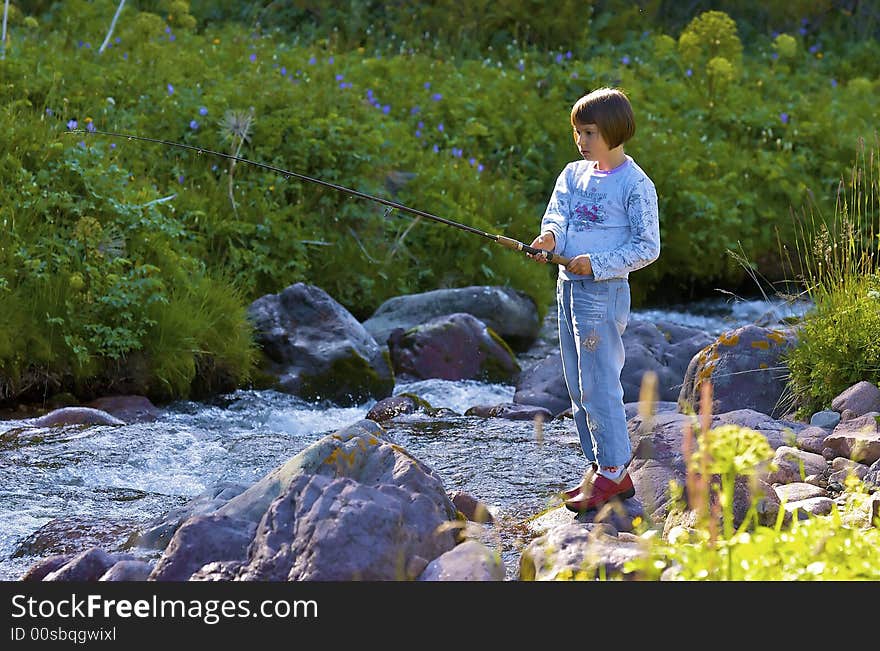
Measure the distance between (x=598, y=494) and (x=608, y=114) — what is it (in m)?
1.46

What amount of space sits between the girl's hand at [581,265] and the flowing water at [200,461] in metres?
1.07

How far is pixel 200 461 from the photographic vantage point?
6391 mm

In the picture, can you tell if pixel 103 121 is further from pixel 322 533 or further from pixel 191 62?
pixel 322 533

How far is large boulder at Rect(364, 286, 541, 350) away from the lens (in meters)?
9.68

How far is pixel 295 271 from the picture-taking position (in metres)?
9.99

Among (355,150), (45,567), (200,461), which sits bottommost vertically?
(200,461)

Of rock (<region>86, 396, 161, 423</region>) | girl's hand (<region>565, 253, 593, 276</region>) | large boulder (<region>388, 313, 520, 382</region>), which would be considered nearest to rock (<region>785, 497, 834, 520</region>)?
girl's hand (<region>565, 253, 593, 276</region>)

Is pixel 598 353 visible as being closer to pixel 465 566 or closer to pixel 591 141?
pixel 591 141

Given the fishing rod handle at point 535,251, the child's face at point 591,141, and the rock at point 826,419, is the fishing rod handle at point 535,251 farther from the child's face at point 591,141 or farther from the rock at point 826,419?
the rock at point 826,419

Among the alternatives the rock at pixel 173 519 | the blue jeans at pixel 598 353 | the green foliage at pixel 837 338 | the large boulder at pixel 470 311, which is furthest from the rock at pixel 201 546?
the large boulder at pixel 470 311

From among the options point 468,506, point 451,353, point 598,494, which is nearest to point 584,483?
point 598,494

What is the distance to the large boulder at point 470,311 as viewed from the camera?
9.68m

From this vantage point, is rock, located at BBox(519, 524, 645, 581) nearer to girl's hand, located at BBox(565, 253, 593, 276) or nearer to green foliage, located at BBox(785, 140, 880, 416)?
girl's hand, located at BBox(565, 253, 593, 276)

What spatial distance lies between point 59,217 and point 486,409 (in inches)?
126
